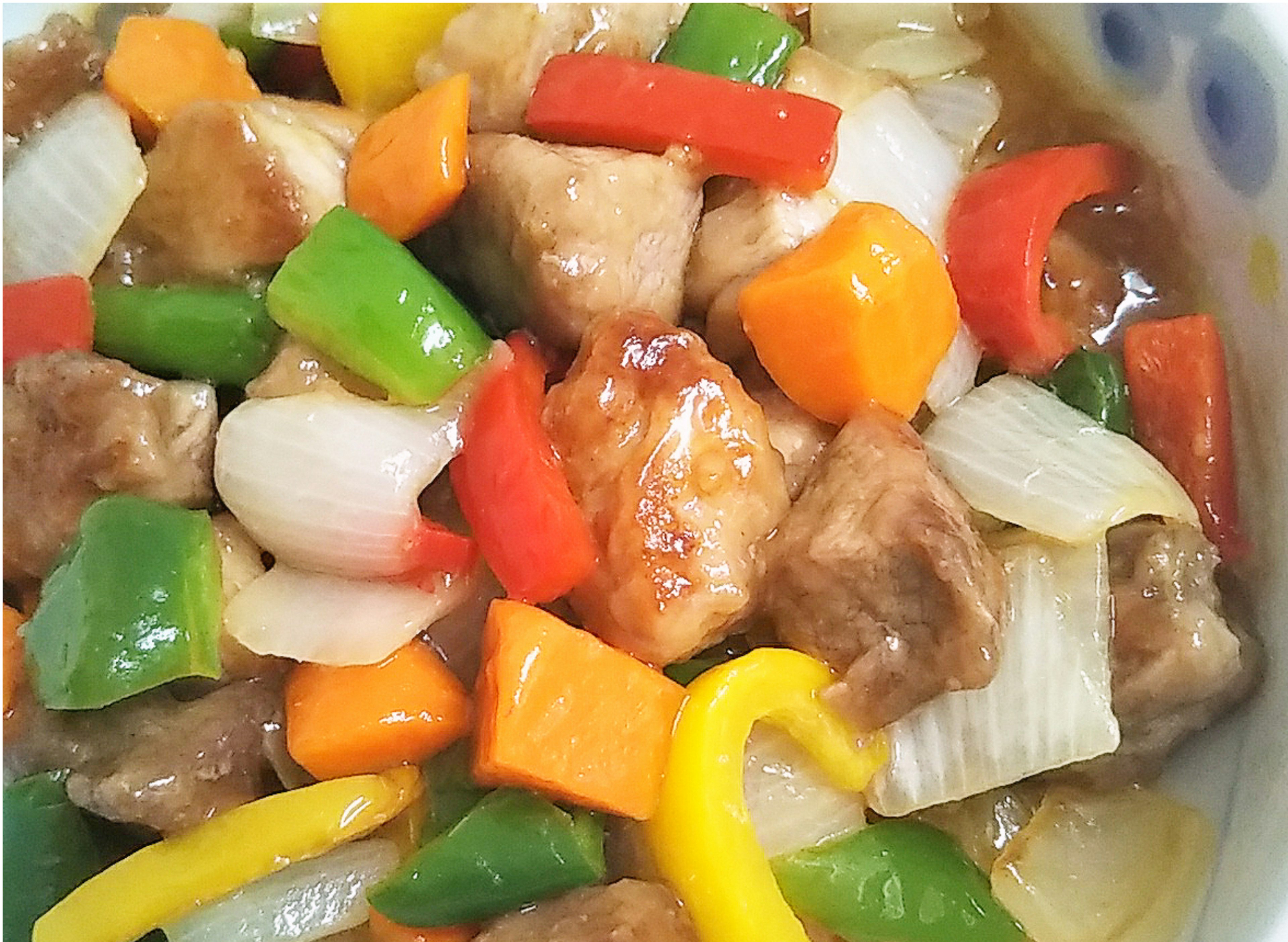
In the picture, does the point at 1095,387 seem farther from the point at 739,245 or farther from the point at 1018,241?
the point at 739,245

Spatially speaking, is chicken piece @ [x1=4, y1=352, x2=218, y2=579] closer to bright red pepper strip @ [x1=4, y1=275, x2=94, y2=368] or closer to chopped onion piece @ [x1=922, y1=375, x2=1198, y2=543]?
bright red pepper strip @ [x1=4, y1=275, x2=94, y2=368]

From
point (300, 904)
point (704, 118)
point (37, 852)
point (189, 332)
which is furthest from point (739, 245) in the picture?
point (37, 852)

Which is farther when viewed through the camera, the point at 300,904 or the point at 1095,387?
the point at 1095,387

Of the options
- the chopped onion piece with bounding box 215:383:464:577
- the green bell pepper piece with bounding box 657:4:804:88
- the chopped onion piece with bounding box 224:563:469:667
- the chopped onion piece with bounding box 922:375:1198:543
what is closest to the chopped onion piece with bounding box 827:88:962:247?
the green bell pepper piece with bounding box 657:4:804:88

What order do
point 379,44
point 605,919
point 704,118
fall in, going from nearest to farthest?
point 605,919 < point 704,118 < point 379,44

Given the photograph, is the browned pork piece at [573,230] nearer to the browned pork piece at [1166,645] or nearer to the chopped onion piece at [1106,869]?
the browned pork piece at [1166,645]

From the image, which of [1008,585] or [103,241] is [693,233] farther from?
[103,241]

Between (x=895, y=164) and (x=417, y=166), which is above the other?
(x=417, y=166)

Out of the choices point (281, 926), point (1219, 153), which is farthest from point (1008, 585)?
point (281, 926)

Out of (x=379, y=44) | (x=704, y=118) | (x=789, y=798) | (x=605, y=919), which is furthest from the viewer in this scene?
(x=379, y=44)
